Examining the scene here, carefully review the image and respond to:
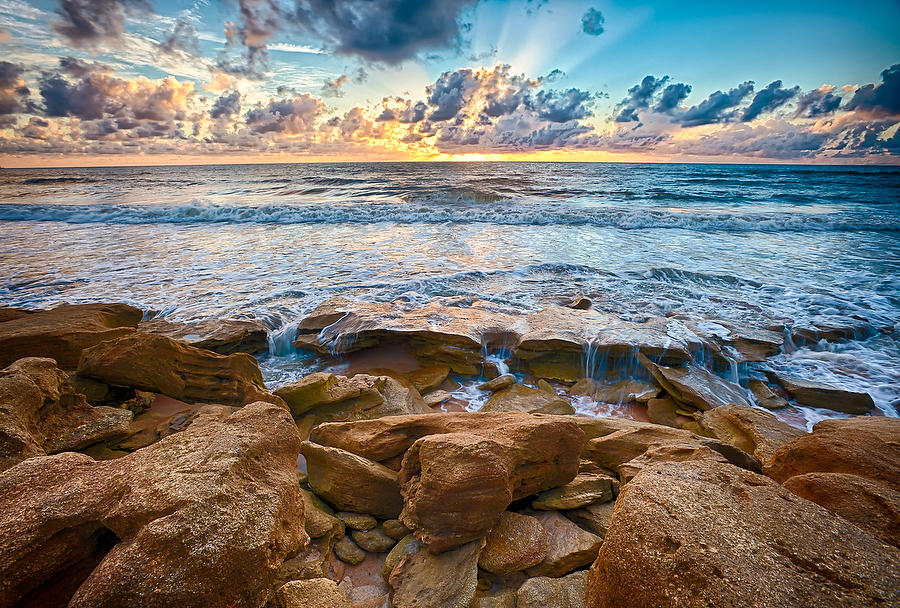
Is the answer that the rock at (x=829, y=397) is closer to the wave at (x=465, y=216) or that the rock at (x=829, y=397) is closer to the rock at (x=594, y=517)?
the rock at (x=594, y=517)

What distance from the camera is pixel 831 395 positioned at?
16.5 feet

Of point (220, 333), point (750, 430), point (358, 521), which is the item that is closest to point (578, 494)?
point (358, 521)

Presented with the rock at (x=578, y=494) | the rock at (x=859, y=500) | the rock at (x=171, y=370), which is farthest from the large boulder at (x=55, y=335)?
the rock at (x=859, y=500)

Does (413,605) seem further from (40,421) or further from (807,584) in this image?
(40,421)

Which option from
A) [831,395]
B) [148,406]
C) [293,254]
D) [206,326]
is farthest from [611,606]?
[293,254]

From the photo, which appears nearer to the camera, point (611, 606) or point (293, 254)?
point (611, 606)

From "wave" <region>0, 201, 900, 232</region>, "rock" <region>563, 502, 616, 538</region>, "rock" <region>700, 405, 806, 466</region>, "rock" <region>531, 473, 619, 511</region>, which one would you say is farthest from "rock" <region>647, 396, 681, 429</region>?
"wave" <region>0, 201, 900, 232</region>

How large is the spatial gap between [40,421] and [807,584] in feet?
15.0

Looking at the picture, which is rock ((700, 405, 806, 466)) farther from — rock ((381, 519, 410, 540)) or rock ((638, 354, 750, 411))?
rock ((381, 519, 410, 540))

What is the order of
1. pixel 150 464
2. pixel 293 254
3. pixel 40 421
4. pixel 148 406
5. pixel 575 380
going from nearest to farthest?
pixel 150 464, pixel 40 421, pixel 148 406, pixel 575 380, pixel 293 254

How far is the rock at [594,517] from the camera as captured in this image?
2.65m

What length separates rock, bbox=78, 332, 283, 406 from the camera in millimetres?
3977

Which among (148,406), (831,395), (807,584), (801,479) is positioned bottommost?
(148,406)

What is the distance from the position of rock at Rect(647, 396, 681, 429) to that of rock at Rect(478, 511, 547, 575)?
288 centimetres
